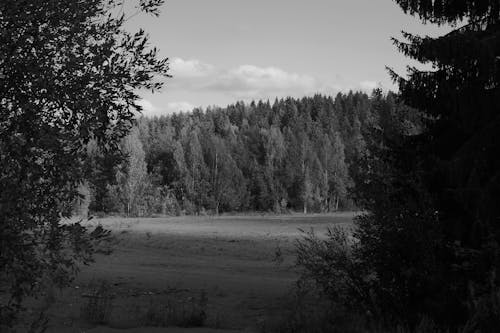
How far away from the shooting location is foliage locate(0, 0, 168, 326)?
13.5 feet

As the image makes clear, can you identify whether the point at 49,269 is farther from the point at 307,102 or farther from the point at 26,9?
the point at 307,102

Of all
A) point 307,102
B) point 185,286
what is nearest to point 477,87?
point 185,286

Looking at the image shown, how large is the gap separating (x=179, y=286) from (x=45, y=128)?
12.3m

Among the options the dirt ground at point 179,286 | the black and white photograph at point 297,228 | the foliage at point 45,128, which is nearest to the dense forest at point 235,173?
the dirt ground at point 179,286

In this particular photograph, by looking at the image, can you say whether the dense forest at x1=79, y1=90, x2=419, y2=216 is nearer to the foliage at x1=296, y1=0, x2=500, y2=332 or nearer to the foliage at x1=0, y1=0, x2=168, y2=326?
the foliage at x1=296, y1=0, x2=500, y2=332

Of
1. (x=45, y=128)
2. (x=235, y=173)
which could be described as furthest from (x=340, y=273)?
(x=235, y=173)

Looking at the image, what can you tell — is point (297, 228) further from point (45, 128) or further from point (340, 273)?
point (45, 128)

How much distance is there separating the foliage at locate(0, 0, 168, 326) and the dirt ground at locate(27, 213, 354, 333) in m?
0.61

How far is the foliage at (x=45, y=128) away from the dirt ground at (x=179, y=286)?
1.99 feet

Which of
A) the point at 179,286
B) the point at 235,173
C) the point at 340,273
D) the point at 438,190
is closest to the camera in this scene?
the point at 438,190

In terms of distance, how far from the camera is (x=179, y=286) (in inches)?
627

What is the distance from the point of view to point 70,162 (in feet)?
14.3

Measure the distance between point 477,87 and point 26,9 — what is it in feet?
21.8

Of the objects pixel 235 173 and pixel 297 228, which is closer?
pixel 297 228
